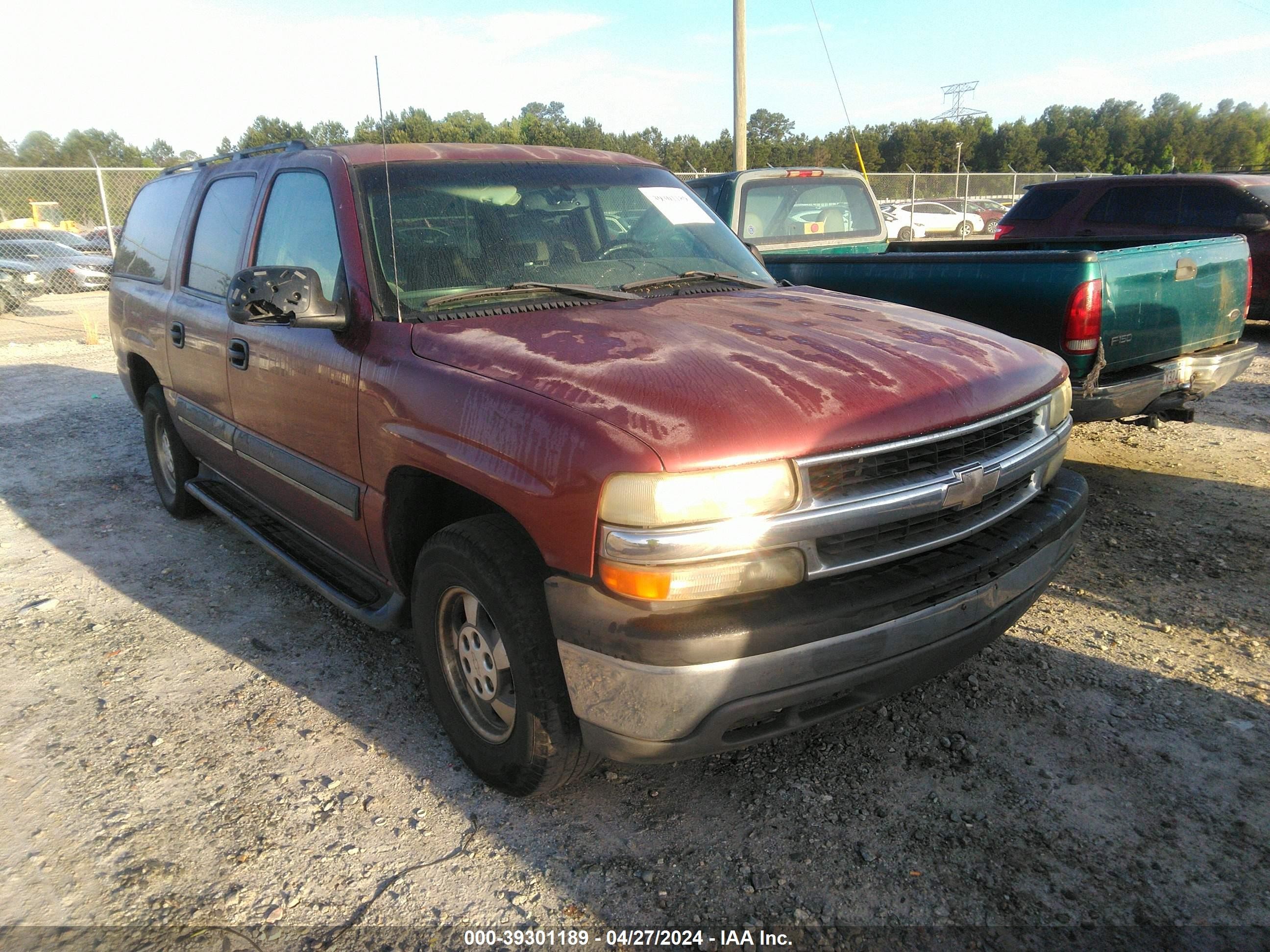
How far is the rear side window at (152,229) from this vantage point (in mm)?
4715

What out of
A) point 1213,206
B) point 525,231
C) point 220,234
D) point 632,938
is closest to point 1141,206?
point 1213,206

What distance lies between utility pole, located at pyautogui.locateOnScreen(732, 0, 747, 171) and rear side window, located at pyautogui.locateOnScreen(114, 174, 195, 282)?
349 inches

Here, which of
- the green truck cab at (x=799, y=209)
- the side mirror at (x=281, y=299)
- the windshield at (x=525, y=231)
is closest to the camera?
the side mirror at (x=281, y=299)

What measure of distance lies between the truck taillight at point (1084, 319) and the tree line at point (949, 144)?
128ft

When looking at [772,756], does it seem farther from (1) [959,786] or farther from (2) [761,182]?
(2) [761,182]

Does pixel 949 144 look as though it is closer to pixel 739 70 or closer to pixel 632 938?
pixel 739 70

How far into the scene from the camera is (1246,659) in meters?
3.25

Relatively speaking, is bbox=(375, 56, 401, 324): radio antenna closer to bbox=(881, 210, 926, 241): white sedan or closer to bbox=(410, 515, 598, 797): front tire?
bbox=(410, 515, 598, 797): front tire

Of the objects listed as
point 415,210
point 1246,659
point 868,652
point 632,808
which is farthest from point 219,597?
point 1246,659

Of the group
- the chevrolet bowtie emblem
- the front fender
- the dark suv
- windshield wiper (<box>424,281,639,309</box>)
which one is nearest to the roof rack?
windshield wiper (<box>424,281,639,309</box>)

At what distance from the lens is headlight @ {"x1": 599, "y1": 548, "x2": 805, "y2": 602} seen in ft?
6.73

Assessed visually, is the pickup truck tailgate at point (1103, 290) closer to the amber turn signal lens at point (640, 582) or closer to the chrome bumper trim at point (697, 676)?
the chrome bumper trim at point (697, 676)

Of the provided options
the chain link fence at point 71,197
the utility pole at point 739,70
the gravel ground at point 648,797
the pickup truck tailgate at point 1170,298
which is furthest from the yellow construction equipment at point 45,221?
the pickup truck tailgate at point 1170,298

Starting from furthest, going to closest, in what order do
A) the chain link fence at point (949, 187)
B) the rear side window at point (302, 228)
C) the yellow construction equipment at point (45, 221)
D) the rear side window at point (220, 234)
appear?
the chain link fence at point (949, 187), the yellow construction equipment at point (45, 221), the rear side window at point (220, 234), the rear side window at point (302, 228)
